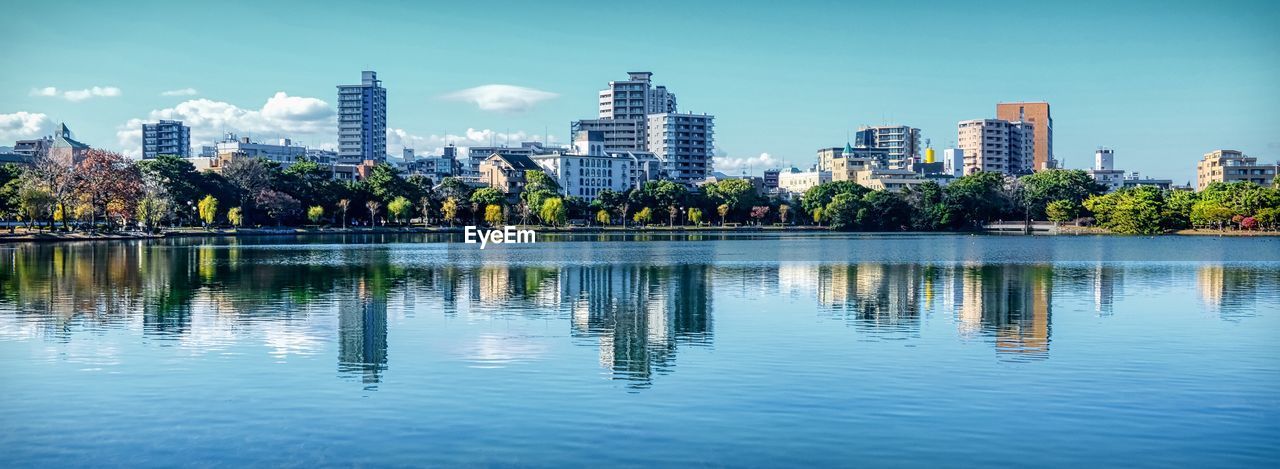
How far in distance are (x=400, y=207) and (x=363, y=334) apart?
101 m

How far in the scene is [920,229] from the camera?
141 m

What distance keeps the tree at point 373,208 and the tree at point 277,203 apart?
9644 mm

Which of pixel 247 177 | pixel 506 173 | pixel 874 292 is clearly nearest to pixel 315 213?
pixel 247 177

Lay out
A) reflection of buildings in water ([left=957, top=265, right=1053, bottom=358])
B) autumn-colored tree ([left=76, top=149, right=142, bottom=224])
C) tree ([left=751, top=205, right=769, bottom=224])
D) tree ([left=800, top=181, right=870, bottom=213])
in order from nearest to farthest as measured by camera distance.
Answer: reflection of buildings in water ([left=957, top=265, right=1053, bottom=358])
autumn-colored tree ([left=76, top=149, right=142, bottom=224])
tree ([left=800, top=181, right=870, bottom=213])
tree ([left=751, top=205, right=769, bottom=224])

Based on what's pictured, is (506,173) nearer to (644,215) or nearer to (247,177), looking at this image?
(644,215)

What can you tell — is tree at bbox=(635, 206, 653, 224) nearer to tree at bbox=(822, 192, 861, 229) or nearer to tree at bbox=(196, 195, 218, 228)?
tree at bbox=(822, 192, 861, 229)

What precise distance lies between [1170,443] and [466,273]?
3463 centimetres

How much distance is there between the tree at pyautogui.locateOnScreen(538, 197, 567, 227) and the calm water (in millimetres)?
93465

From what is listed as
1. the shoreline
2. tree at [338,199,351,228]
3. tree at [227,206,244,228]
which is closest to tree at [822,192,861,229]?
the shoreline

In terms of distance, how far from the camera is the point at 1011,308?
30.7 metres

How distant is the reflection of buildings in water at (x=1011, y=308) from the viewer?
914 inches

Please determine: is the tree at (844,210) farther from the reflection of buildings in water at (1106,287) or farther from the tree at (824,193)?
the reflection of buildings in water at (1106,287)

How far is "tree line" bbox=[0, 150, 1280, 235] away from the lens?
85.9 meters

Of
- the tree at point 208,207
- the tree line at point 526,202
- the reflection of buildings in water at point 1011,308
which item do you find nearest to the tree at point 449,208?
the tree line at point 526,202
